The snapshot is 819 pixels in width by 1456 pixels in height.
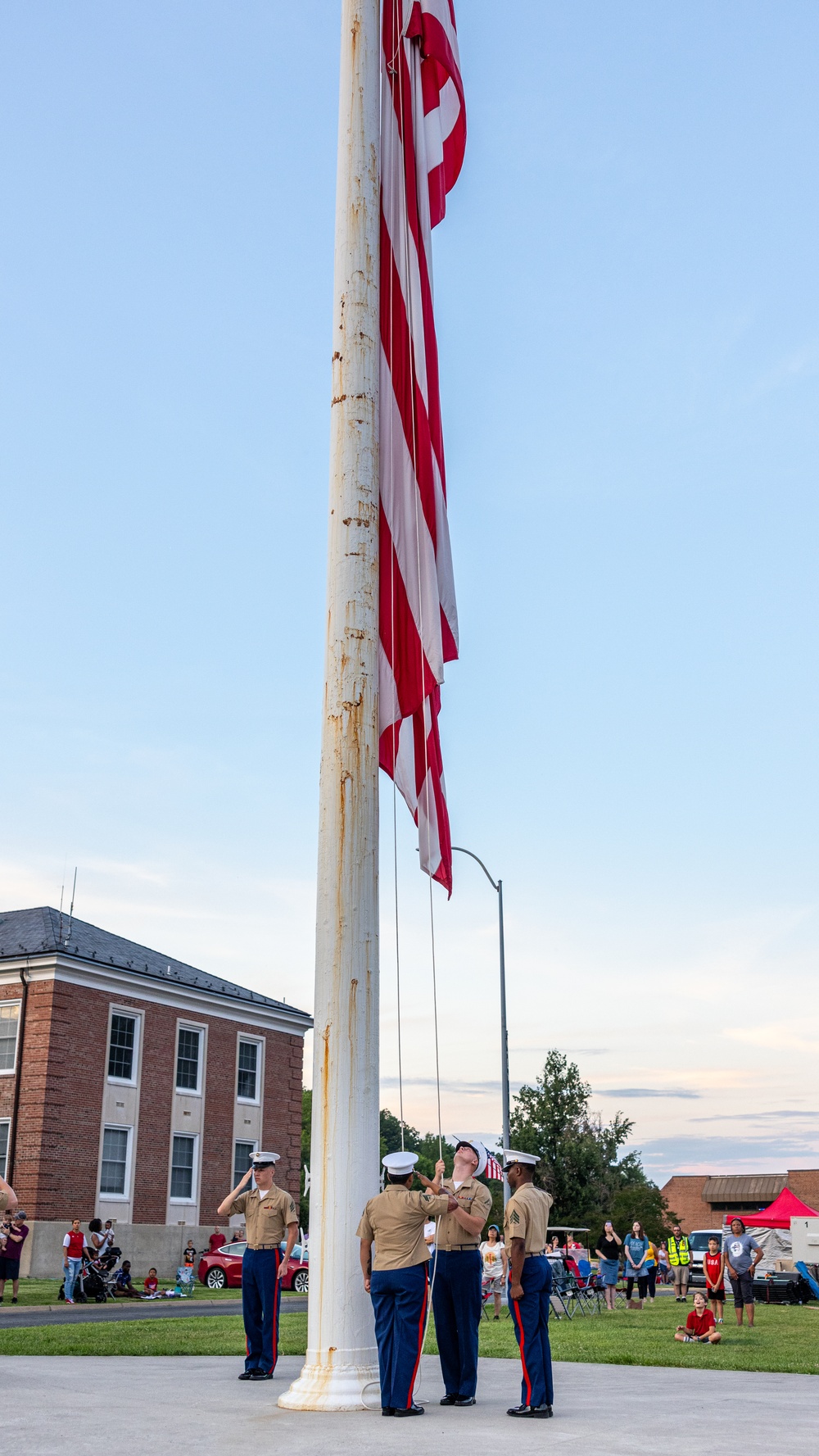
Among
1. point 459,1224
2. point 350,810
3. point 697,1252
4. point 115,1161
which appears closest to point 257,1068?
point 115,1161

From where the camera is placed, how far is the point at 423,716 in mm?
9656

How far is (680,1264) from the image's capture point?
29016mm

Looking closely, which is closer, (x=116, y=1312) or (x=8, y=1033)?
(x=116, y=1312)

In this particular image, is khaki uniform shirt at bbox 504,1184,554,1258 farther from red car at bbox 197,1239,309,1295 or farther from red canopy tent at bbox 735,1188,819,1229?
red canopy tent at bbox 735,1188,819,1229

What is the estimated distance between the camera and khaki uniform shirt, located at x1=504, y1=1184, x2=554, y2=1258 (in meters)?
8.52

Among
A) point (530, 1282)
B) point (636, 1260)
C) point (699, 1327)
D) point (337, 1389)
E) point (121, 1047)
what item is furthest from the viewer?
point (121, 1047)

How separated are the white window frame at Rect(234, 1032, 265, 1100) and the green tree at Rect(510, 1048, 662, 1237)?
565 inches

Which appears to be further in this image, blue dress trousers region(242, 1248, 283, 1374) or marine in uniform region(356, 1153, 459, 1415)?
blue dress trousers region(242, 1248, 283, 1374)

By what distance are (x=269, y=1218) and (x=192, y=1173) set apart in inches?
1291

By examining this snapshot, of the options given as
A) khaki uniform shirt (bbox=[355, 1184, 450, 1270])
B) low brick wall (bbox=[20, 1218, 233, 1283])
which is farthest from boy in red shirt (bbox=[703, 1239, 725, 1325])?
low brick wall (bbox=[20, 1218, 233, 1283])

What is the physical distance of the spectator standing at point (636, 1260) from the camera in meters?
26.6

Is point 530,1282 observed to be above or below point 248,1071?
below

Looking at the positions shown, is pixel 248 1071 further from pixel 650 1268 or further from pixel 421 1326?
pixel 421 1326

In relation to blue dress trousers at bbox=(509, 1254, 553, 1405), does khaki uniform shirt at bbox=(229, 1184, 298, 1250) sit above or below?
above
